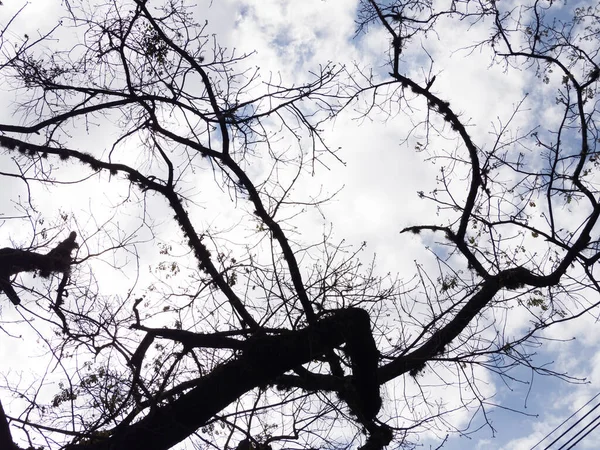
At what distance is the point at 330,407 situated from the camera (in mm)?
4957

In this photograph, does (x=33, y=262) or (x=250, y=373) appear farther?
(x=33, y=262)

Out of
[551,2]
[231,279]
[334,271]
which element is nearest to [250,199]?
[231,279]

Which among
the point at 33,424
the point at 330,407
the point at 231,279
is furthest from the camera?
the point at 231,279

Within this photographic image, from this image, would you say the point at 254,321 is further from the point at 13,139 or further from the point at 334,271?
the point at 13,139

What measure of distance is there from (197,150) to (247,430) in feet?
10.5

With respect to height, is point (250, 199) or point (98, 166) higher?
point (98, 166)

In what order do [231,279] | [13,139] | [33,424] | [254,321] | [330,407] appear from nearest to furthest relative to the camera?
[33,424] < [330,407] < [254,321] < [231,279] < [13,139]

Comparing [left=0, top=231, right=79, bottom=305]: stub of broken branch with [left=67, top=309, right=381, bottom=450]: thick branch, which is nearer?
[left=67, top=309, right=381, bottom=450]: thick branch

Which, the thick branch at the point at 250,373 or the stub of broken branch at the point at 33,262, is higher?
the stub of broken branch at the point at 33,262

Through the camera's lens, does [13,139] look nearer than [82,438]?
No

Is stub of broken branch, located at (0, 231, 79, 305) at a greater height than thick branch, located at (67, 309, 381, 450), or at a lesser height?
greater

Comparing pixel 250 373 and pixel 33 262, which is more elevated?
pixel 33 262

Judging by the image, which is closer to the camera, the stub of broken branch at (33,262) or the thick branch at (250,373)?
the thick branch at (250,373)

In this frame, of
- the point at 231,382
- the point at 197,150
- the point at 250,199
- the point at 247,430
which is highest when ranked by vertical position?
the point at 197,150
